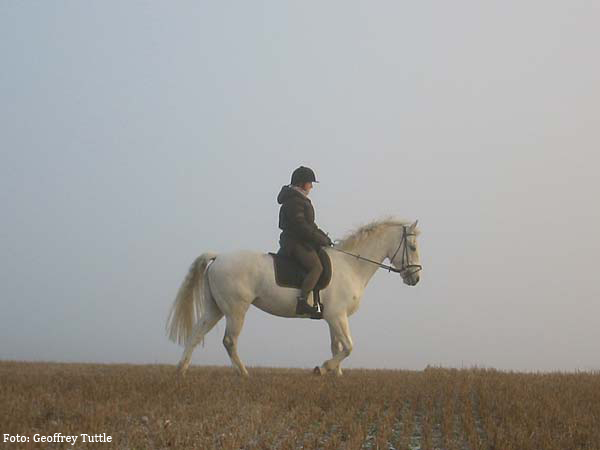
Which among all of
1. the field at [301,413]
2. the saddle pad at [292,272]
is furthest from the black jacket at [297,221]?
the field at [301,413]

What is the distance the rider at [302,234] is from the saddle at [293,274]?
0.10 m

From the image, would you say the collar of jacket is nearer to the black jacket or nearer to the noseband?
the black jacket

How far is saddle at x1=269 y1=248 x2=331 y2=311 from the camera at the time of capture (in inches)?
423

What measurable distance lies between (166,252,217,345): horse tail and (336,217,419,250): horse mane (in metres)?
2.34

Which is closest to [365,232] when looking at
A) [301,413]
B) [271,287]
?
[271,287]

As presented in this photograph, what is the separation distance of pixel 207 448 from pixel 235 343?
5057 millimetres

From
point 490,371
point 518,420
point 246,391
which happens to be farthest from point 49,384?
point 490,371

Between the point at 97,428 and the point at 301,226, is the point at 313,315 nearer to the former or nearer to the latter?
the point at 301,226

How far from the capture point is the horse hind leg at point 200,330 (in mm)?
10891

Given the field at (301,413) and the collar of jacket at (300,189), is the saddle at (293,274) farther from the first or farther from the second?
the field at (301,413)

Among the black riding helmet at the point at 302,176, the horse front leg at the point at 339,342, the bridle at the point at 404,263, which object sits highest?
the black riding helmet at the point at 302,176

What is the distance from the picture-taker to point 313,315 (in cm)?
1088

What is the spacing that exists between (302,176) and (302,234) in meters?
1.04

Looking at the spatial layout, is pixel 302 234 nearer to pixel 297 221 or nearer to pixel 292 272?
pixel 297 221
